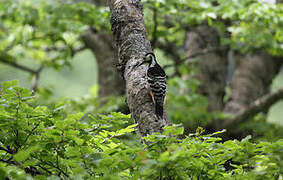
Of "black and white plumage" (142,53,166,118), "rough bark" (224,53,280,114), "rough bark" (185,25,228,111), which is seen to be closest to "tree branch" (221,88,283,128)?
"rough bark" (185,25,228,111)

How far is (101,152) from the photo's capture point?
1.78 m

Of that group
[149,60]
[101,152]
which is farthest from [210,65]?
[101,152]

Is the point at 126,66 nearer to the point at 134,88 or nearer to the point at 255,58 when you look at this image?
the point at 134,88

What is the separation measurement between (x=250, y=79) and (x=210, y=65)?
114 centimetres

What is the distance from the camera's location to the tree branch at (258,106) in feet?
22.0

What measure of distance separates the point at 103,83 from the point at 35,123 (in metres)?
5.44

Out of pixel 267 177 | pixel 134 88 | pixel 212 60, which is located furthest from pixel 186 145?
pixel 212 60

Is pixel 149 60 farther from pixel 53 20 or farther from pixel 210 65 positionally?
pixel 210 65

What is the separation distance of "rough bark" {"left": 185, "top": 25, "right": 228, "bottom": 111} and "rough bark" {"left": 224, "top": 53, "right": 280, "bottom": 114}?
353mm

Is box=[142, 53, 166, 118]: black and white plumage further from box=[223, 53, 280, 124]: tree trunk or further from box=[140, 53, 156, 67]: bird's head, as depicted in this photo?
box=[223, 53, 280, 124]: tree trunk

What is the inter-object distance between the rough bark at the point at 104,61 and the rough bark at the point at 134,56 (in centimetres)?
451

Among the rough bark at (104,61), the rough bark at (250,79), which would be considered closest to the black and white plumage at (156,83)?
the rough bark at (104,61)

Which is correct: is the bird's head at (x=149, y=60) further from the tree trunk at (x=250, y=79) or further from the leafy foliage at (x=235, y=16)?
the tree trunk at (x=250, y=79)

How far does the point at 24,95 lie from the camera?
1850 millimetres
